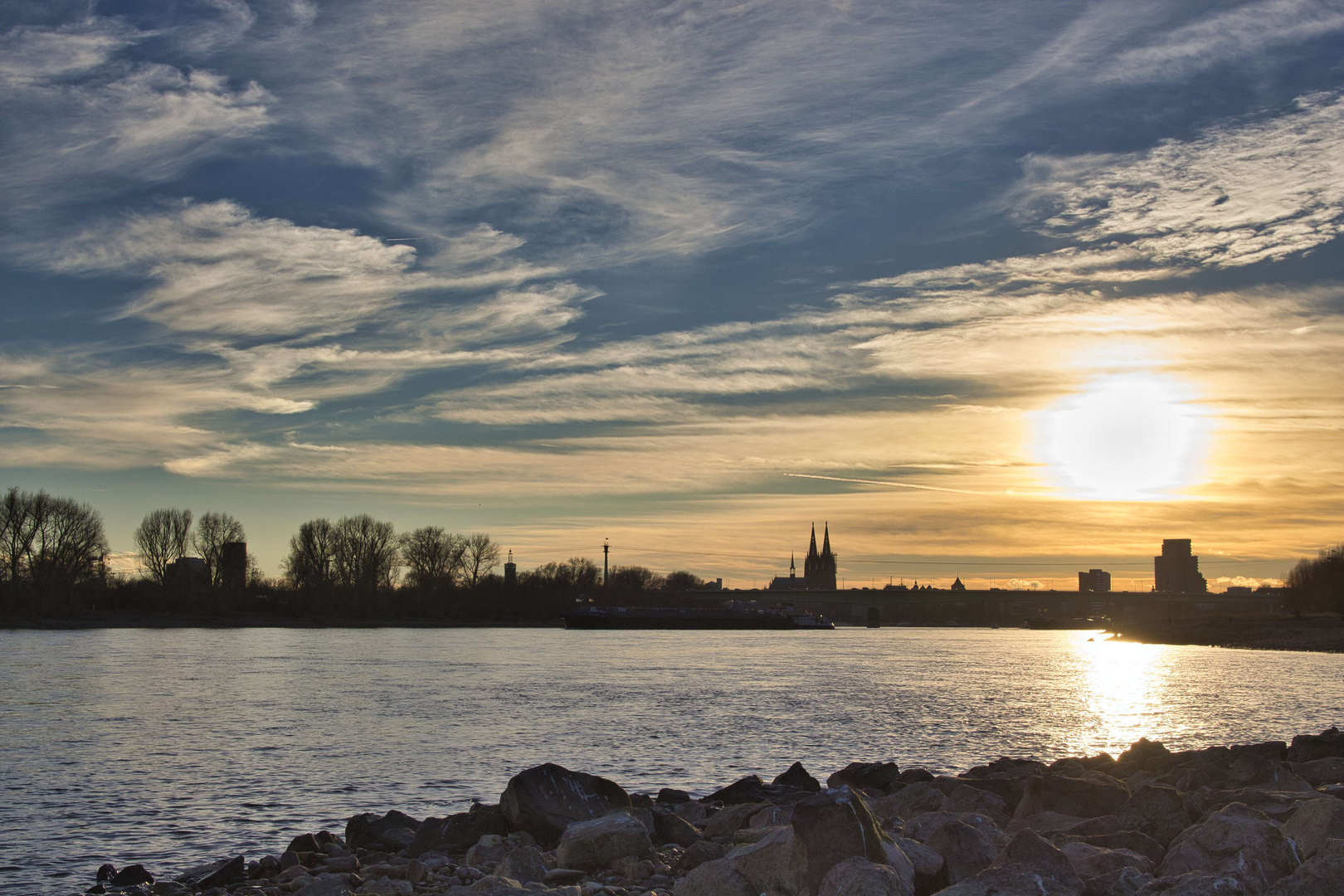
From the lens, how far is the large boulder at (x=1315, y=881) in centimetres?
934

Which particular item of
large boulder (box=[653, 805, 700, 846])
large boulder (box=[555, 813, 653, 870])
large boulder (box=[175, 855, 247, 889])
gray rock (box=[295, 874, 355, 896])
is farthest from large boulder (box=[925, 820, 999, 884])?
large boulder (box=[175, 855, 247, 889])

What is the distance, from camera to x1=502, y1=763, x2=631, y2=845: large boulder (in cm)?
1603

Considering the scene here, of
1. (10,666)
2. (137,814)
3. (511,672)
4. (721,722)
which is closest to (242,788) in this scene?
(137,814)

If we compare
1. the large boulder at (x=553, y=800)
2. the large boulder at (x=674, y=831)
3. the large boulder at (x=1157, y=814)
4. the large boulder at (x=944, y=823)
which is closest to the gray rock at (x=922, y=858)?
the large boulder at (x=944, y=823)

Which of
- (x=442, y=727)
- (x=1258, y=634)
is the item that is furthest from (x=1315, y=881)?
(x=1258, y=634)

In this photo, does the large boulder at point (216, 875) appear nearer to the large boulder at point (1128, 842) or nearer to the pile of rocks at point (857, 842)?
the pile of rocks at point (857, 842)

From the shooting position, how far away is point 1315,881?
31.0ft

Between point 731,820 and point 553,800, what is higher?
point 553,800

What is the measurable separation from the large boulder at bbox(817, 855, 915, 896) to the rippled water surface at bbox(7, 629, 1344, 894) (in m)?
10.2

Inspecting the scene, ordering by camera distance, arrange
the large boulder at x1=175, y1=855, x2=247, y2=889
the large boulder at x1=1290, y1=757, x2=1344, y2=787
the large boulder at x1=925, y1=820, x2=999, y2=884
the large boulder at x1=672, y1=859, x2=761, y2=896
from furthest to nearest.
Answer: the large boulder at x1=1290, y1=757, x2=1344, y2=787, the large boulder at x1=175, y1=855, x2=247, y2=889, the large boulder at x1=925, y1=820, x2=999, y2=884, the large boulder at x1=672, y1=859, x2=761, y2=896

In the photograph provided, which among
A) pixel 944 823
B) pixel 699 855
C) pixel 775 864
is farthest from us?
pixel 699 855

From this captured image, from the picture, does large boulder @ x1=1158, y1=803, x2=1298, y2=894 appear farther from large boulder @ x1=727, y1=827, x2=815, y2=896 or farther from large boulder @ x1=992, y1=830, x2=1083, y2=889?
large boulder @ x1=727, y1=827, x2=815, y2=896

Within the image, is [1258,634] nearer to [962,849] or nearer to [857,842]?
[962,849]

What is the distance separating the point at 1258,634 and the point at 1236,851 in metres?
134
